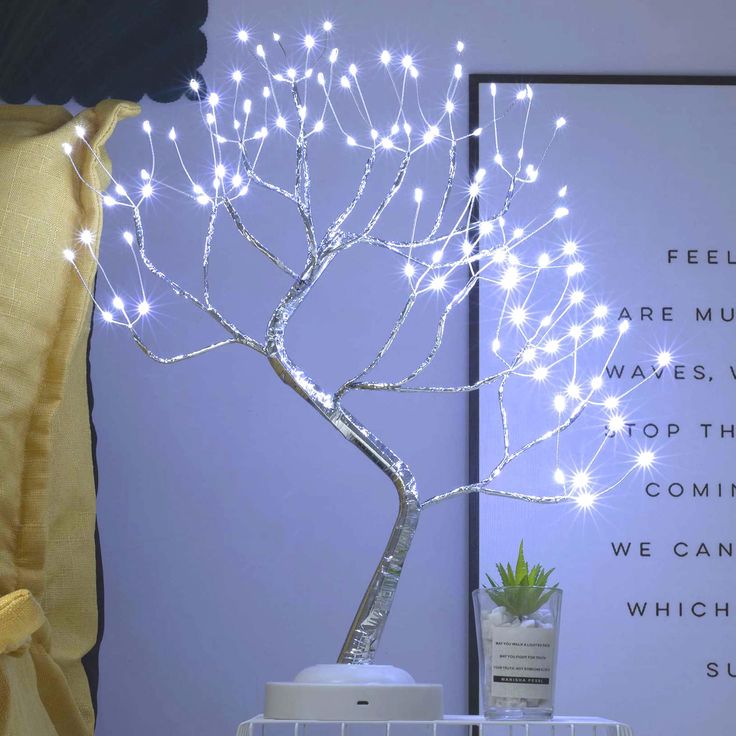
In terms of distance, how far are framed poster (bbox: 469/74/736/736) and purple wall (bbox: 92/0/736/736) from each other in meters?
0.06

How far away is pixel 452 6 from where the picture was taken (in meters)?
1.82

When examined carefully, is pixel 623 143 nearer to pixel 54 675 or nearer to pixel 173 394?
pixel 173 394

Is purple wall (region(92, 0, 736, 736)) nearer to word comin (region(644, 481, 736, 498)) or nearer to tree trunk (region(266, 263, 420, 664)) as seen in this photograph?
word comin (region(644, 481, 736, 498))

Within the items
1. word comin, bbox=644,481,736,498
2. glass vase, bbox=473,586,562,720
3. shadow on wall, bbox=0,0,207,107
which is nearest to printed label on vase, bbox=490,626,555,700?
glass vase, bbox=473,586,562,720

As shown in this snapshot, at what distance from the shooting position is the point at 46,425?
1.25m

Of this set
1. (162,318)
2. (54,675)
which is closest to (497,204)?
(162,318)

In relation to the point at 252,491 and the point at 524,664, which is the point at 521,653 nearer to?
the point at 524,664

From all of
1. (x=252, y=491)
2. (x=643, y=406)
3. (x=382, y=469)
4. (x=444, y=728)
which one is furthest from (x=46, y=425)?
(x=643, y=406)

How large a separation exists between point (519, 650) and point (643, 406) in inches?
25.2

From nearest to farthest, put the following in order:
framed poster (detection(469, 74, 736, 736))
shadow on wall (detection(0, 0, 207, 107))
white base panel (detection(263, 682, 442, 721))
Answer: white base panel (detection(263, 682, 442, 721)), framed poster (detection(469, 74, 736, 736)), shadow on wall (detection(0, 0, 207, 107))

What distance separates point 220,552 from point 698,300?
2.78ft

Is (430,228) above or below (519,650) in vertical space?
above

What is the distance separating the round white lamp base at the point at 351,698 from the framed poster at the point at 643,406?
49cm

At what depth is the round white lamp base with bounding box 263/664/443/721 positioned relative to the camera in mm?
1115
